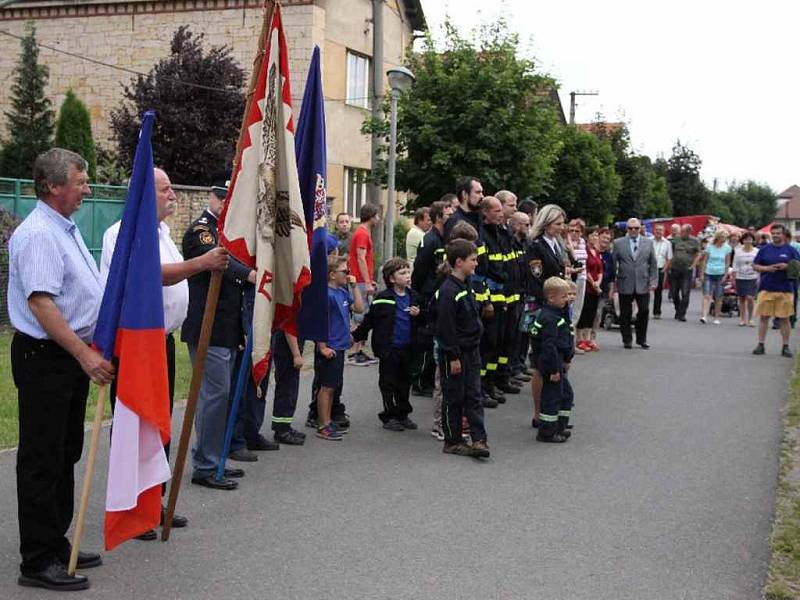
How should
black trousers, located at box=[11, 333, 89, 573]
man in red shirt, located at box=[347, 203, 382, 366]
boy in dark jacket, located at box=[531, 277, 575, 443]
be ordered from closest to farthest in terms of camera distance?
1. black trousers, located at box=[11, 333, 89, 573]
2. boy in dark jacket, located at box=[531, 277, 575, 443]
3. man in red shirt, located at box=[347, 203, 382, 366]

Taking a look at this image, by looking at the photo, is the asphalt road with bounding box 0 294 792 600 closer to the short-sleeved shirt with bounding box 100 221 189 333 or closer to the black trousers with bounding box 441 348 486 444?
the black trousers with bounding box 441 348 486 444

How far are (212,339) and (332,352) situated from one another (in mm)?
2086

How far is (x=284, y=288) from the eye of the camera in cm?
668

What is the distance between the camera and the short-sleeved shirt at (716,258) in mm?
21438

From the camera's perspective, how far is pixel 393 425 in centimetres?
927

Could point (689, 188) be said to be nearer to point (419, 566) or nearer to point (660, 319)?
point (660, 319)

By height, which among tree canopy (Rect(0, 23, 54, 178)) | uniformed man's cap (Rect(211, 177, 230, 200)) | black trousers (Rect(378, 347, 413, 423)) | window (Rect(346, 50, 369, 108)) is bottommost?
black trousers (Rect(378, 347, 413, 423))

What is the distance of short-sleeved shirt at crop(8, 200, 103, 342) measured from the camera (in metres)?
4.88

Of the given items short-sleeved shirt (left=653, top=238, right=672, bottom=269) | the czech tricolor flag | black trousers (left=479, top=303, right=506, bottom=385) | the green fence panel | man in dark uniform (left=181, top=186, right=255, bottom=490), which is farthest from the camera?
short-sleeved shirt (left=653, top=238, right=672, bottom=269)

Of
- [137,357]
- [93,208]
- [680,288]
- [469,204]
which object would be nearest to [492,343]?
[469,204]

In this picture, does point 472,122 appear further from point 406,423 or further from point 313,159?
point 313,159

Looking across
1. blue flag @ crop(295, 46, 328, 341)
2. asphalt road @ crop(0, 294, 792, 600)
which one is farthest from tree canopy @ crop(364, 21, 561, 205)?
blue flag @ crop(295, 46, 328, 341)

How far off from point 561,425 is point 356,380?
→ 3.33m

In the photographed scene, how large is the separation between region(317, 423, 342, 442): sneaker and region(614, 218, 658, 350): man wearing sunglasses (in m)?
8.31
